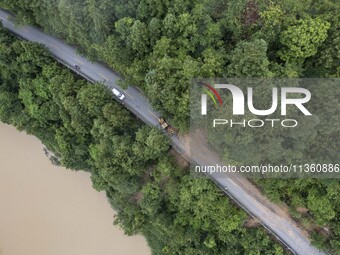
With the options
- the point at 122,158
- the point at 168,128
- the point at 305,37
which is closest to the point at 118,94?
the point at 168,128

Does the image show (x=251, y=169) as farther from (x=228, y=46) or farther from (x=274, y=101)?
(x=228, y=46)

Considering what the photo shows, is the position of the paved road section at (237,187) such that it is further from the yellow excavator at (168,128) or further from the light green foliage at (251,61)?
the light green foliage at (251,61)

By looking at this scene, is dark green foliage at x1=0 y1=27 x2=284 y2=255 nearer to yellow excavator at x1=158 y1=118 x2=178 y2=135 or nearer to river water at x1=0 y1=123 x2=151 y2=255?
yellow excavator at x1=158 y1=118 x2=178 y2=135

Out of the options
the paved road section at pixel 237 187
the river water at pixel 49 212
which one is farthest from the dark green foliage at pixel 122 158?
the river water at pixel 49 212

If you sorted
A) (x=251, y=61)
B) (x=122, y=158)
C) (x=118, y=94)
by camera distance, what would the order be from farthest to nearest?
(x=118, y=94), (x=122, y=158), (x=251, y=61)

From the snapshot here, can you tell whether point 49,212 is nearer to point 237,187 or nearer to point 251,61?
A: point 237,187

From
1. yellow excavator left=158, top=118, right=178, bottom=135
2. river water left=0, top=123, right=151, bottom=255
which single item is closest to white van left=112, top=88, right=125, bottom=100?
yellow excavator left=158, top=118, right=178, bottom=135
